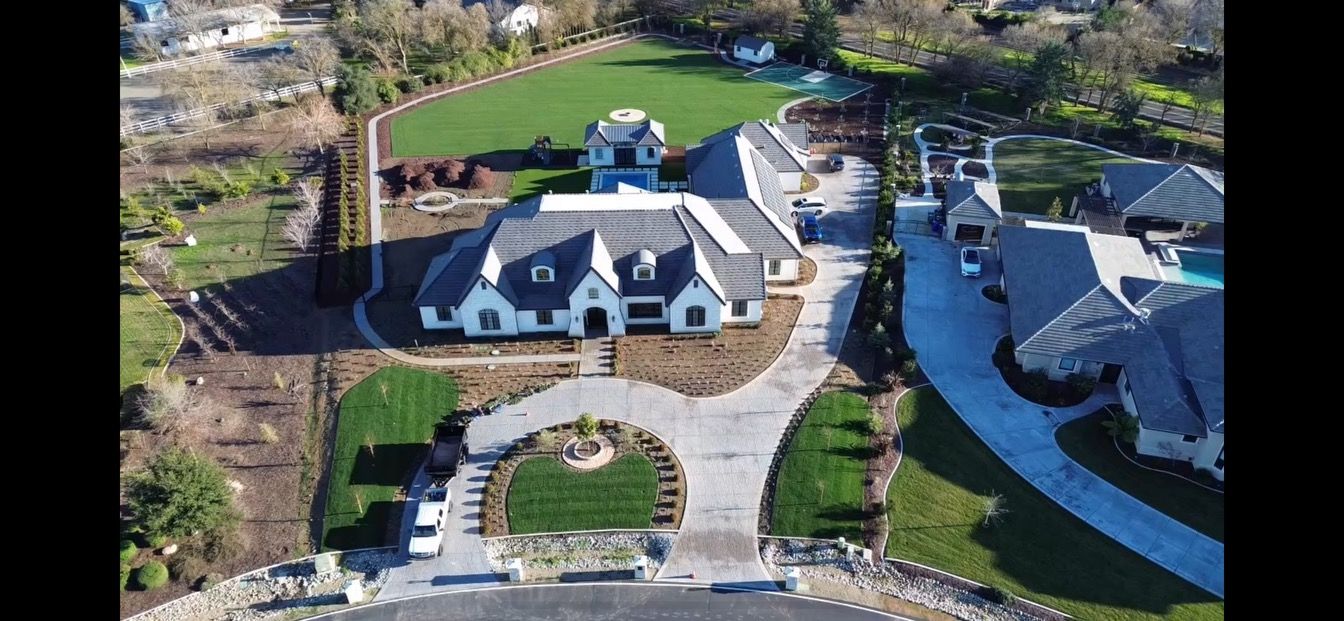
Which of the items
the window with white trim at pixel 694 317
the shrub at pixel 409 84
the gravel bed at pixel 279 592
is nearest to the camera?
the gravel bed at pixel 279 592

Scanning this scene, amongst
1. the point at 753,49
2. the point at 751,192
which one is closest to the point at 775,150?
the point at 751,192

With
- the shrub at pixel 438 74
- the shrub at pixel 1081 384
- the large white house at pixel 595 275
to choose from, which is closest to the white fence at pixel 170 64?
the shrub at pixel 438 74

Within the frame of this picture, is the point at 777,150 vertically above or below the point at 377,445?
above

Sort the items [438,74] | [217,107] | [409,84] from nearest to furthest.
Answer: [217,107]
[409,84]
[438,74]

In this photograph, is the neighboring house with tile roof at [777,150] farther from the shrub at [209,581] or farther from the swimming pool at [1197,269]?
the shrub at [209,581]

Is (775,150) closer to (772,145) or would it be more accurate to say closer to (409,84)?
(772,145)
